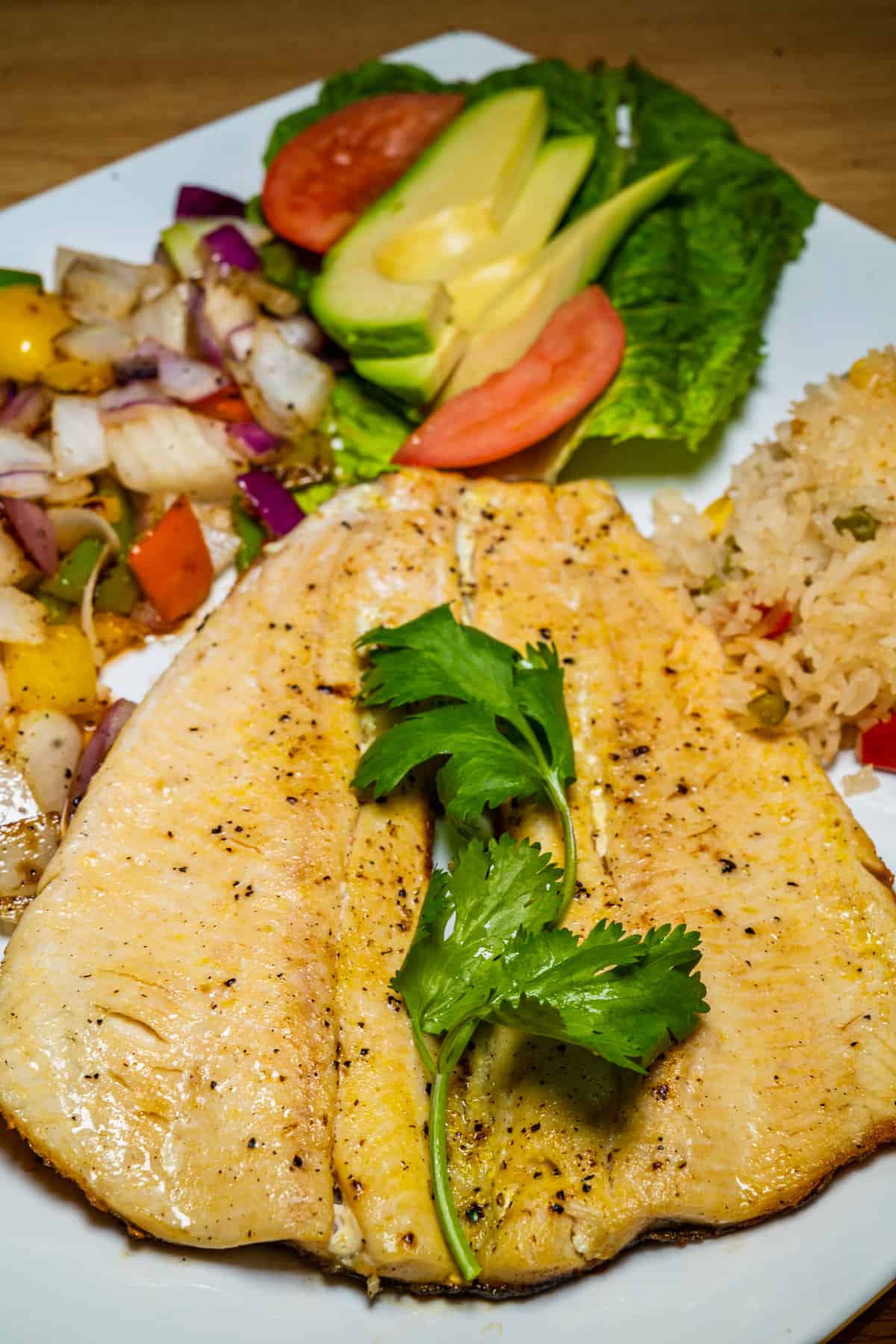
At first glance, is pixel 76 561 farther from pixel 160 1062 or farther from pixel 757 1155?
pixel 757 1155

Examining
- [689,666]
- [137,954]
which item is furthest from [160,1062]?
[689,666]

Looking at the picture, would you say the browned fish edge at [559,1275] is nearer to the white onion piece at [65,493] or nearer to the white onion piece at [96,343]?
the white onion piece at [65,493]

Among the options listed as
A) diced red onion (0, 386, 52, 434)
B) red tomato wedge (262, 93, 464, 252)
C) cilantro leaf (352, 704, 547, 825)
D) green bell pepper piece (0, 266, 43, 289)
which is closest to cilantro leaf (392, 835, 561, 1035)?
cilantro leaf (352, 704, 547, 825)

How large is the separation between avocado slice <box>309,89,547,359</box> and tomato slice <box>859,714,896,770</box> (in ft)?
6.50

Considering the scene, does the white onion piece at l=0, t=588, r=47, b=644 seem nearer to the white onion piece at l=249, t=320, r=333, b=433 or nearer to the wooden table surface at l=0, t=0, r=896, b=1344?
the white onion piece at l=249, t=320, r=333, b=433

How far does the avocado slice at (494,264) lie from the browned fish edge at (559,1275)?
107 inches

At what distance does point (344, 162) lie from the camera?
179 inches

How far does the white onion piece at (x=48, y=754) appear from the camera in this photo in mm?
3090

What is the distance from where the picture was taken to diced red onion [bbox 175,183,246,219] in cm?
450

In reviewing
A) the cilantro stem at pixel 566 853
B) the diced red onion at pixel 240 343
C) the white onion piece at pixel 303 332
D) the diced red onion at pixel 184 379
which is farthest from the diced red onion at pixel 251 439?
the cilantro stem at pixel 566 853

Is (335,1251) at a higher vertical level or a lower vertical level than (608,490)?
lower

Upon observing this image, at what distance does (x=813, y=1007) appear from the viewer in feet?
8.36

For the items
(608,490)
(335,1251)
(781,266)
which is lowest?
(335,1251)

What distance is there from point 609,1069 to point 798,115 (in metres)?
5.08
